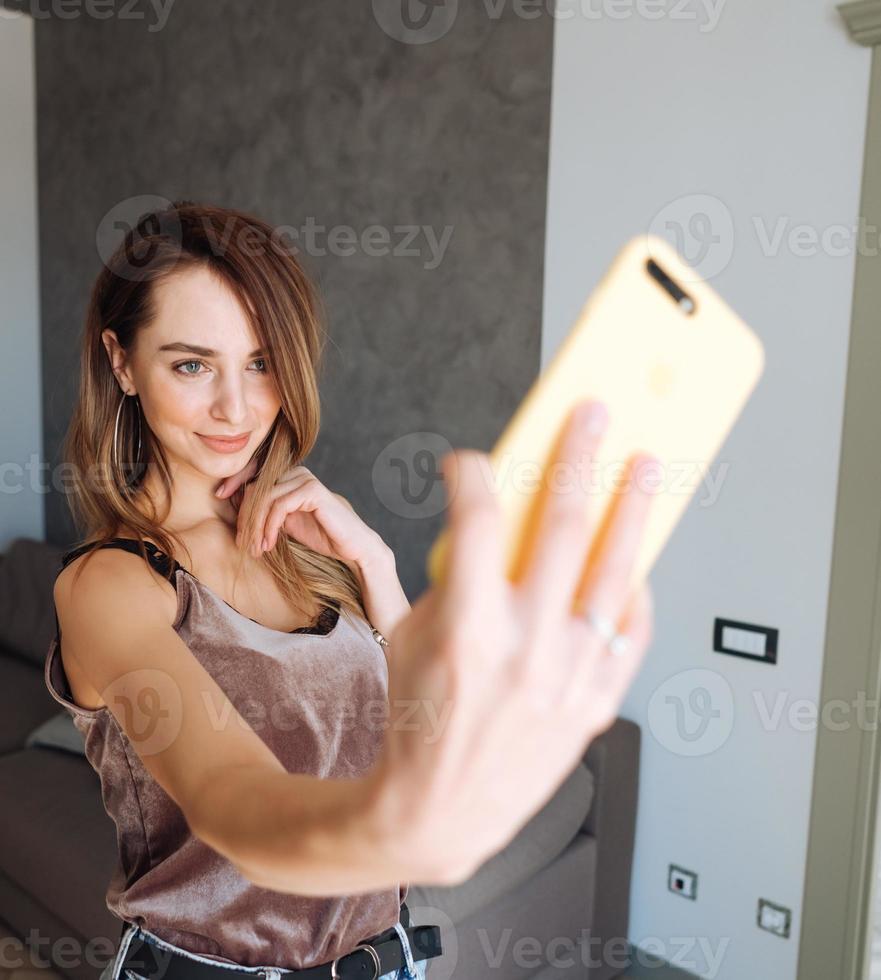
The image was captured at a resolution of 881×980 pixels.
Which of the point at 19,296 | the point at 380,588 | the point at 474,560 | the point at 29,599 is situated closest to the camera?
the point at 474,560

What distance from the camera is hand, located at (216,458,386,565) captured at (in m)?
1.01

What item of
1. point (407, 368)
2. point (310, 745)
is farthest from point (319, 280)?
point (310, 745)

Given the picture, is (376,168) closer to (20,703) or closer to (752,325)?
(752,325)

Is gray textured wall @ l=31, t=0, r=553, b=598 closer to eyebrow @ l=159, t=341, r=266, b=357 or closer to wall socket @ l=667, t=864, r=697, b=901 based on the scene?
wall socket @ l=667, t=864, r=697, b=901

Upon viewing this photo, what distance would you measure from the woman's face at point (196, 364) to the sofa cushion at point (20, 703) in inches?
85.5

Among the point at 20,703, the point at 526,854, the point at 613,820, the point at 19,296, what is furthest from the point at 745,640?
the point at 19,296

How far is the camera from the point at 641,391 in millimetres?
414

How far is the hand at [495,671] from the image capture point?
0.34 metres

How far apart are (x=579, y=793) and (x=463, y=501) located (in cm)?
185

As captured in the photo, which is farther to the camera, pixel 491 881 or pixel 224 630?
pixel 491 881

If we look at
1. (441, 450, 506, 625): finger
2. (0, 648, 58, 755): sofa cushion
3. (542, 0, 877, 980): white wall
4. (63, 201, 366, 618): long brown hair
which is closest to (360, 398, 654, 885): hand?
(441, 450, 506, 625): finger

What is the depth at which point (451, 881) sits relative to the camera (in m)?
0.38

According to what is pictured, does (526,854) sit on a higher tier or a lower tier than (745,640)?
lower

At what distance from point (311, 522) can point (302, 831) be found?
24.6 inches
